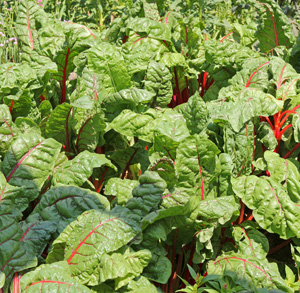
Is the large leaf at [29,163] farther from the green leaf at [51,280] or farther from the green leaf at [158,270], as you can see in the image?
the green leaf at [158,270]

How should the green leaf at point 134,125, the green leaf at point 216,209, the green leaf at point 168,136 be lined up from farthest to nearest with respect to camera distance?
1. the green leaf at point 134,125
2. the green leaf at point 168,136
3. the green leaf at point 216,209

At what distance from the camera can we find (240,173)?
8.09 ft

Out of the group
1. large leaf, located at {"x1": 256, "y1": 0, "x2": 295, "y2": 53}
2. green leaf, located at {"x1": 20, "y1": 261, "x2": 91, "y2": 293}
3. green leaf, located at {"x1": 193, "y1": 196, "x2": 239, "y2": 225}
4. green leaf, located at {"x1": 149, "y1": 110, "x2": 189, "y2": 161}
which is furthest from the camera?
large leaf, located at {"x1": 256, "y1": 0, "x2": 295, "y2": 53}

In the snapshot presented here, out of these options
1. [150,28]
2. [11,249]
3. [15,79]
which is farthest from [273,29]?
[11,249]

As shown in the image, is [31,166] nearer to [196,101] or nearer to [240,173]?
[196,101]

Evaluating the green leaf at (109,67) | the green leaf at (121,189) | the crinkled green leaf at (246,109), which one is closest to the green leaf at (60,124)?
the green leaf at (109,67)

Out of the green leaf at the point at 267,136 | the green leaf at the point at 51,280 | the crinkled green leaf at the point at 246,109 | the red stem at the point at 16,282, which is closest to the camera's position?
the green leaf at the point at 51,280

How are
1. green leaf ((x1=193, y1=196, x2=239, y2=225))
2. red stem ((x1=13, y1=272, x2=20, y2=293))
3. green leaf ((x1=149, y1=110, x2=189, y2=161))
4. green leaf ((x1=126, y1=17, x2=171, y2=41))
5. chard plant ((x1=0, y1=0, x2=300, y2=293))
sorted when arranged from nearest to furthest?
red stem ((x1=13, y1=272, x2=20, y2=293)), chard plant ((x1=0, y1=0, x2=300, y2=293)), green leaf ((x1=193, y1=196, x2=239, y2=225)), green leaf ((x1=149, y1=110, x2=189, y2=161)), green leaf ((x1=126, y1=17, x2=171, y2=41))

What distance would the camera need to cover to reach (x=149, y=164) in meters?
2.63

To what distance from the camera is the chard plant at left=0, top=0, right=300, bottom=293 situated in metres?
1.86

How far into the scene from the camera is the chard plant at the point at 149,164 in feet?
6.09

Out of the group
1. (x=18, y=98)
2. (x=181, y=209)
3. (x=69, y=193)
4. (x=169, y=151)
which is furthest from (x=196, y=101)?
(x=18, y=98)

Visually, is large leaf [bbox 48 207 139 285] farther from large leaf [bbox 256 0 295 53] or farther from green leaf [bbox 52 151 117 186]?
large leaf [bbox 256 0 295 53]

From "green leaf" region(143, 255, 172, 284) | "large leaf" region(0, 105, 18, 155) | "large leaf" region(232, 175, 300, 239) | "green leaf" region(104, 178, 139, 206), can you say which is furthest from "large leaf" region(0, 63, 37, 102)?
"large leaf" region(232, 175, 300, 239)
